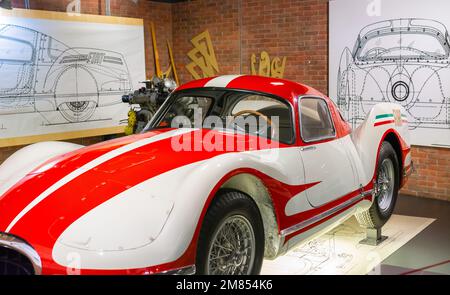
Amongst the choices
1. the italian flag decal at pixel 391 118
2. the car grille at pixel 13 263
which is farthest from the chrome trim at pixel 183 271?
the italian flag decal at pixel 391 118

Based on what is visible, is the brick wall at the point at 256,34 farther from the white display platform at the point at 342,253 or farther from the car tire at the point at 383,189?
the car tire at the point at 383,189

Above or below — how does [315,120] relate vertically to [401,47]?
below

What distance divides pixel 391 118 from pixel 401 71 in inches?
81.3

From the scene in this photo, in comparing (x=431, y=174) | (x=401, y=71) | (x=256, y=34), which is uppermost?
(x=256, y=34)

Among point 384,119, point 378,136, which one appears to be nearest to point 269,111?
point 378,136

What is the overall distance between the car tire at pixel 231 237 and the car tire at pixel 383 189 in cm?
184

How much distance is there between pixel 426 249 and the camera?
14.1 feet

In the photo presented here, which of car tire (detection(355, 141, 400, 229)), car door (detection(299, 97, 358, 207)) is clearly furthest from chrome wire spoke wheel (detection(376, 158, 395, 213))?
car door (detection(299, 97, 358, 207))

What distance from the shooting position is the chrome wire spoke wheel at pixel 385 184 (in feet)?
15.1

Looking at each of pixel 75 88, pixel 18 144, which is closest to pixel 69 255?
pixel 18 144

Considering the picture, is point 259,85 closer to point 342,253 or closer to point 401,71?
point 342,253

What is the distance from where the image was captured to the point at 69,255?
2.25 metres
